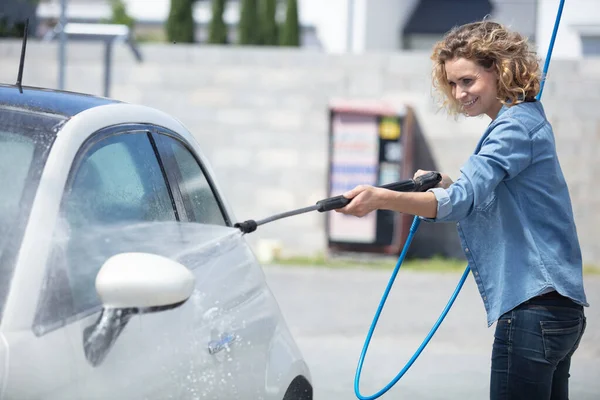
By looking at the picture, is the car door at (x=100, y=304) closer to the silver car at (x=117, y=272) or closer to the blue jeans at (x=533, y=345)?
the silver car at (x=117, y=272)

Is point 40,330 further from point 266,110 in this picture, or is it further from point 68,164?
point 266,110

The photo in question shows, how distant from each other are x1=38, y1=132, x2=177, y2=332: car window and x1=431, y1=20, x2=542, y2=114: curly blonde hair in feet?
3.30

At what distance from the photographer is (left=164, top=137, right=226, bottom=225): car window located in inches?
121

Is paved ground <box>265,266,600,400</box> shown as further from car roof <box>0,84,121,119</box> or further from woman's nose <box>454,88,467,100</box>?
car roof <box>0,84,121,119</box>

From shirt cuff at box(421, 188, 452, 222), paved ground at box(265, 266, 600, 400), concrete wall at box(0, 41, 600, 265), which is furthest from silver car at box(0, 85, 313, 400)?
concrete wall at box(0, 41, 600, 265)

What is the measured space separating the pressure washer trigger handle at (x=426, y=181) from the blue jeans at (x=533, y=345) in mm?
477

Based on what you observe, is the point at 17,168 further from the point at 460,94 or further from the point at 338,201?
the point at 460,94

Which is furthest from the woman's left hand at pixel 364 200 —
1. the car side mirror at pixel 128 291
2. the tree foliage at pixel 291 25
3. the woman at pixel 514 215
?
the tree foliage at pixel 291 25

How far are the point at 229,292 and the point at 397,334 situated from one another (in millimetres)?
4710

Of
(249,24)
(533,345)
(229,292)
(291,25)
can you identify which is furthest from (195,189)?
(249,24)

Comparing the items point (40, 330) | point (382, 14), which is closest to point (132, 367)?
point (40, 330)

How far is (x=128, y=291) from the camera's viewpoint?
6.89 feet

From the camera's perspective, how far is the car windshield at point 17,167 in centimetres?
215

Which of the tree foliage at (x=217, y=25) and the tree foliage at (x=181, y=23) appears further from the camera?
the tree foliage at (x=217, y=25)
